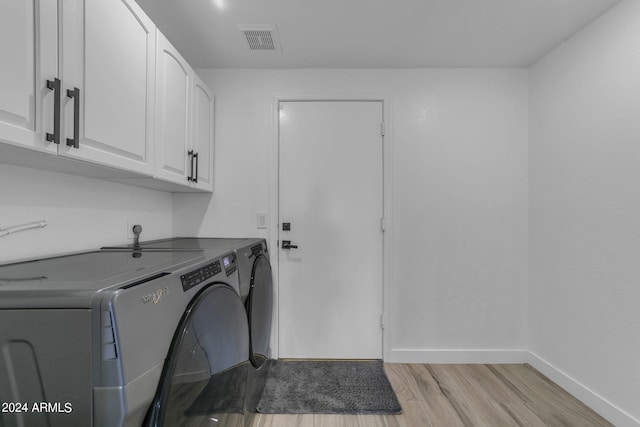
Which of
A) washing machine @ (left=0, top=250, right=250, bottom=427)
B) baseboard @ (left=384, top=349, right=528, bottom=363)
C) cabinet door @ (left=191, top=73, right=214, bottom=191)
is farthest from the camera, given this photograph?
baseboard @ (left=384, top=349, right=528, bottom=363)

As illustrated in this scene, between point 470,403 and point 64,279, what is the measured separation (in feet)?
6.99

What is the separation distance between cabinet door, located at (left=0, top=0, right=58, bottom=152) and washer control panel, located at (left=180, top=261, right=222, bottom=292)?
58 cm

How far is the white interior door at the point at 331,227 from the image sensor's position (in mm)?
2258

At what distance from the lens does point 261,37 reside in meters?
1.88

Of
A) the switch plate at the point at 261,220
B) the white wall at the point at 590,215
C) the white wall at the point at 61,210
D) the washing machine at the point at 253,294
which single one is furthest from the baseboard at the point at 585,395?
the white wall at the point at 61,210

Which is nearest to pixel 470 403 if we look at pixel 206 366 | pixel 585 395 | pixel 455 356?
pixel 455 356

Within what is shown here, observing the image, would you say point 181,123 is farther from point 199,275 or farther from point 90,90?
point 199,275

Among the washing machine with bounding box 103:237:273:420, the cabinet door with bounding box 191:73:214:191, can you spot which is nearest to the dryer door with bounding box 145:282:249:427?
the washing machine with bounding box 103:237:273:420

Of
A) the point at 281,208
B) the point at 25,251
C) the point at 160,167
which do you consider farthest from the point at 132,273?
the point at 281,208

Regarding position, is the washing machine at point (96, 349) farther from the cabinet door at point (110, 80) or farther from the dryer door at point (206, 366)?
the cabinet door at point (110, 80)

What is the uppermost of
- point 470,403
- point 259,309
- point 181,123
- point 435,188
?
point 181,123

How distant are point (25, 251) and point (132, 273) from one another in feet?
2.40

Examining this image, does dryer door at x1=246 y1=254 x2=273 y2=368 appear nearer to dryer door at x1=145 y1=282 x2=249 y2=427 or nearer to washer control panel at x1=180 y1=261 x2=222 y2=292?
dryer door at x1=145 y1=282 x2=249 y2=427

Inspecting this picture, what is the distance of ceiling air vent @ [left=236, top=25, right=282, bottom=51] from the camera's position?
1779 millimetres
